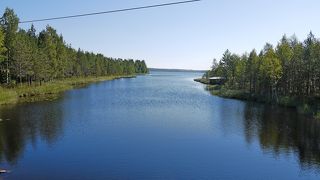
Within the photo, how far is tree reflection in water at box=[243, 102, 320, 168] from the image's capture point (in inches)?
1377

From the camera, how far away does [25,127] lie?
1708 inches

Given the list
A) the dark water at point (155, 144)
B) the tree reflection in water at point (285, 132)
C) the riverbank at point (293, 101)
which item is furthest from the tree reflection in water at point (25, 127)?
the riverbank at point (293, 101)

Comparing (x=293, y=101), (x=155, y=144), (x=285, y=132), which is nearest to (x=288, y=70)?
(x=293, y=101)

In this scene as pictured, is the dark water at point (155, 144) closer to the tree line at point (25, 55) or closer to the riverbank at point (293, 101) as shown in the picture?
the riverbank at point (293, 101)

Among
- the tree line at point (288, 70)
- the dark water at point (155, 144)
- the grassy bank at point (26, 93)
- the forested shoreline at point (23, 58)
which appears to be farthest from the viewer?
the forested shoreline at point (23, 58)

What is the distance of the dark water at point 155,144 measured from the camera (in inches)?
1115

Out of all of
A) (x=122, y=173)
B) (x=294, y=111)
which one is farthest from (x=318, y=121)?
(x=122, y=173)

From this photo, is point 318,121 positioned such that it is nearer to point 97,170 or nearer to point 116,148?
point 116,148

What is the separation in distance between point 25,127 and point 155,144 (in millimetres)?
15219

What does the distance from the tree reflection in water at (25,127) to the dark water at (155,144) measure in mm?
74

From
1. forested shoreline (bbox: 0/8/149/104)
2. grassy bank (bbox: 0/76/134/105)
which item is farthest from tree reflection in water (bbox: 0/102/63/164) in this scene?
forested shoreline (bbox: 0/8/149/104)

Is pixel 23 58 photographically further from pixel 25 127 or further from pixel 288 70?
pixel 288 70

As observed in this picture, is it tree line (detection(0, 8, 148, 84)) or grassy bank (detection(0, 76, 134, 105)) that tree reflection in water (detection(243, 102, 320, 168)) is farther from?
tree line (detection(0, 8, 148, 84))

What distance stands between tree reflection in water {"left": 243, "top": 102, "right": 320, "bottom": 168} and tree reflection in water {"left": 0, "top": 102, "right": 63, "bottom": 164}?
778 inches
